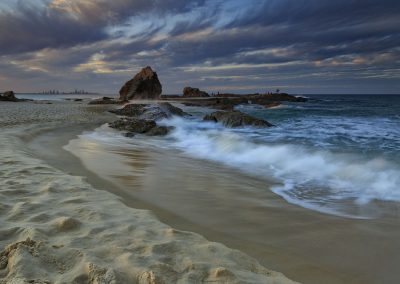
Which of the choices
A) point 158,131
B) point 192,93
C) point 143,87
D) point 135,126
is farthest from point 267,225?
point 192,93

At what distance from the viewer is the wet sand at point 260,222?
8.70ft

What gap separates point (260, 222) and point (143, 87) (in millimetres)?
48235

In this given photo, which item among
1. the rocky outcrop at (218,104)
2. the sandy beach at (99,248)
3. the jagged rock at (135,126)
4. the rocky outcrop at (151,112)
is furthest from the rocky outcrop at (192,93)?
the sandy beach at (99,248)

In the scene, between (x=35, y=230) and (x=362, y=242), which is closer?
(x=35, y=230)

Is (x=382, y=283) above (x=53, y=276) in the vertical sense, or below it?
below

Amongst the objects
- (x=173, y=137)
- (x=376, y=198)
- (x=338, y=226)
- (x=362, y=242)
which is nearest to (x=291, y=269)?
(x=362, y=242)

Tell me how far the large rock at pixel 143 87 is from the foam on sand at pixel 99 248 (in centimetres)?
4687

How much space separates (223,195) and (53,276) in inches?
109

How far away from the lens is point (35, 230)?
260 cm

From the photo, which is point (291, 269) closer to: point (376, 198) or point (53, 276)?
point (53, 276)

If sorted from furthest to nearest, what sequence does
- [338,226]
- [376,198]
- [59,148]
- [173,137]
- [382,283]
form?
1. [173,137]
2. [59,148]
3. [376,198]
4. [338,226]
5. [382,283]

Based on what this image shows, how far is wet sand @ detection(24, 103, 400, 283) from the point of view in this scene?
2650 millimetres

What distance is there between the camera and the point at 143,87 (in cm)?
5000

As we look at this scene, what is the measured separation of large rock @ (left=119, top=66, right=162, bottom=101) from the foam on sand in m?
46.9
